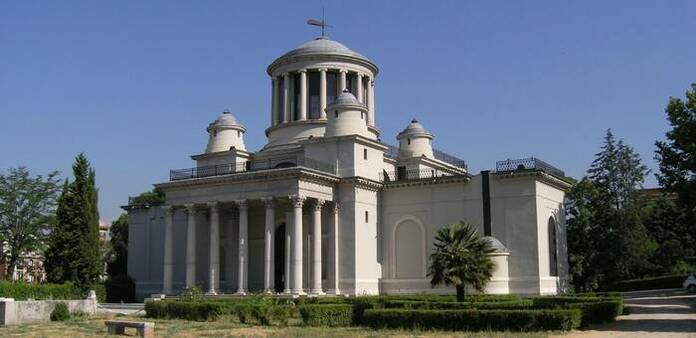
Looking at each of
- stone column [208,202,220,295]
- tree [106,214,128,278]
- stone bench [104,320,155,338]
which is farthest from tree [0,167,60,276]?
stone bench [104,320,155,338]

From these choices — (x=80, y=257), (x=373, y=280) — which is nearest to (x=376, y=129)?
(x=373, y=280)

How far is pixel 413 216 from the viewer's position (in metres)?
Result: 45.6

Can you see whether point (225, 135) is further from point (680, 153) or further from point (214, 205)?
point (680, 153)

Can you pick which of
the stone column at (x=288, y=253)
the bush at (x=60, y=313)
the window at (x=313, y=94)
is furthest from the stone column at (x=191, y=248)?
the bush at (x=60, y=313)

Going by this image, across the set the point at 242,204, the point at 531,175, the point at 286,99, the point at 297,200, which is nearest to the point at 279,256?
the point at 242,204

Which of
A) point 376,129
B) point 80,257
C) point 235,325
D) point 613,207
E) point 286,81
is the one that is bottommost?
point 235,325

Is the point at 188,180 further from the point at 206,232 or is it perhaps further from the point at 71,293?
the point at 71,293

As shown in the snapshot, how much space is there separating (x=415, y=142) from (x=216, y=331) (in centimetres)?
2919

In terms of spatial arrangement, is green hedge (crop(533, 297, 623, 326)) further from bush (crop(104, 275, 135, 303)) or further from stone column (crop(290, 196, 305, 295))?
bush (crop(104, 275, 135, 303))

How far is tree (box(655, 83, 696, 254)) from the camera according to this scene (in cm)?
3375

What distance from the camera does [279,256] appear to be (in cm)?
4828

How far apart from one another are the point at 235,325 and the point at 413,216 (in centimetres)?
1985

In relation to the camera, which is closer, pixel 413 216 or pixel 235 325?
pixel 235 325

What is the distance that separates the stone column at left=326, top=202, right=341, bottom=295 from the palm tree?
486 inches
